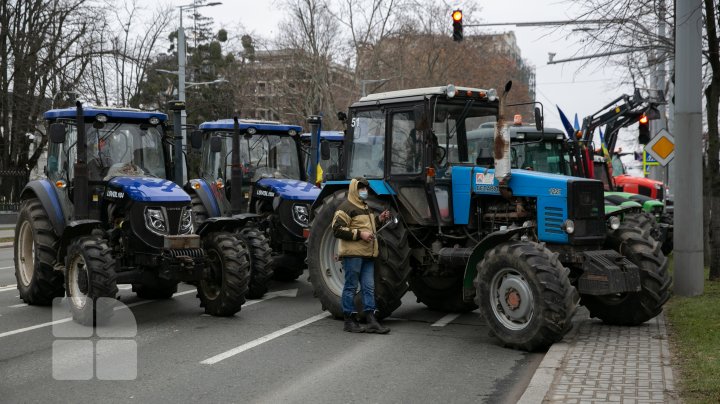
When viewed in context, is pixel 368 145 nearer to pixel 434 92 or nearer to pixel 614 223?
pixel 434 92

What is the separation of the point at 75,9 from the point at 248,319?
30.1 m

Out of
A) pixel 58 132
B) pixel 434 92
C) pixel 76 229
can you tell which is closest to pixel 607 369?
pixel 434 92

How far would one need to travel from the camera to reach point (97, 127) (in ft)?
40.2

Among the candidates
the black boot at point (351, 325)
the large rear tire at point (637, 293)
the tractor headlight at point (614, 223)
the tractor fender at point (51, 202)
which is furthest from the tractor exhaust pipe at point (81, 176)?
the tractor headlight at point (614, 223)

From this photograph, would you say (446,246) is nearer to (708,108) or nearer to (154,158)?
(154,158)

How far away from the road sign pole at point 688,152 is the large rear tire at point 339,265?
16.1ft

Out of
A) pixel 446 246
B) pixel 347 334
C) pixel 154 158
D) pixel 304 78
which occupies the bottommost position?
pixel 347 334

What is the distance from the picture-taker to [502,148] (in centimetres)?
1040

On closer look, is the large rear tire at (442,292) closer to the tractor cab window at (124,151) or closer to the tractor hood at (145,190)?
the tractor hood at (145,190)

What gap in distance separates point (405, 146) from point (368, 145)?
69 centimetres

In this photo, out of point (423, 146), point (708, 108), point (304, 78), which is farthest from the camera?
point (304, 78)

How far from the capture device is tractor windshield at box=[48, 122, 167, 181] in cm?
1221

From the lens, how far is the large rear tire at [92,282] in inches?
418

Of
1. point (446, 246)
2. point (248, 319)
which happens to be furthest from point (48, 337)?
point (446, 246)
